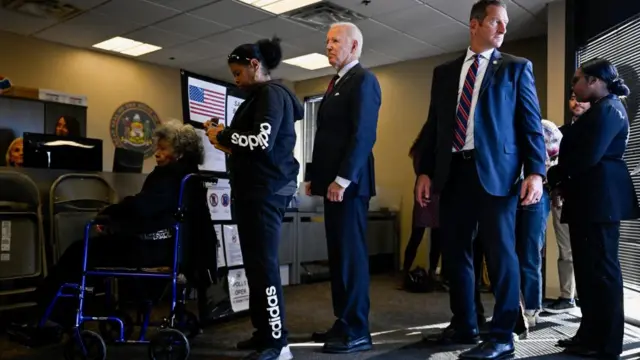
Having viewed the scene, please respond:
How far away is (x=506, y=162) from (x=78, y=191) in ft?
9.08

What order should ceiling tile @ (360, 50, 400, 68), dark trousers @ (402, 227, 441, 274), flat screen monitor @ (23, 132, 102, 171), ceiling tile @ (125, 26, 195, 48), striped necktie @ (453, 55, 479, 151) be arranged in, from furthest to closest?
ceiling tile @ (360, 50, 400, 68), ceiling tile @ (125, 26, 195, 48), dark trousers @ (402, 227, 441, 274), flat screen monitor @ (23, 132, 102, 171), striped necktie @ (453, 55, 479, 151)

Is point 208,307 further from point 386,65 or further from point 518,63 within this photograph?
point 386,65

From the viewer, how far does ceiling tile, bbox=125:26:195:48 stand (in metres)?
5.73

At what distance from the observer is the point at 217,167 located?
10.2ft

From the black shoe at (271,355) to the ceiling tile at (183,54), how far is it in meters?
4.73

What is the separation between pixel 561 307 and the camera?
11.5 ft

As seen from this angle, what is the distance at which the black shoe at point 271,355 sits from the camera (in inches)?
80.0

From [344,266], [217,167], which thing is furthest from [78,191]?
[344,266]

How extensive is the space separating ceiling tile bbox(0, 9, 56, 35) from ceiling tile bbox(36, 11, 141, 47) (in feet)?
0.36

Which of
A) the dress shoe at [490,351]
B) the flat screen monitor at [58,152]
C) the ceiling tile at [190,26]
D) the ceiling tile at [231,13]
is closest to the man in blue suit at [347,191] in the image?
the dress shoe at [490,351]

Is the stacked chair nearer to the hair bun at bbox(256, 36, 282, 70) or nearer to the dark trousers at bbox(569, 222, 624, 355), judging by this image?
the hair bun at bbox(256, 36, 282, 70)

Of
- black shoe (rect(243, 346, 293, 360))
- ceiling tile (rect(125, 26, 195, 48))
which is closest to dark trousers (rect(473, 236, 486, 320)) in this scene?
black shoe (rect(243, 346, 293, 360))

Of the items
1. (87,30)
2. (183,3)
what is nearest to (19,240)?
(183,3)

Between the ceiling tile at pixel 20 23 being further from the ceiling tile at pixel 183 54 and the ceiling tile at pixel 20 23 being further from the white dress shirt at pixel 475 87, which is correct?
the white dress shirt at pixel 475 87
